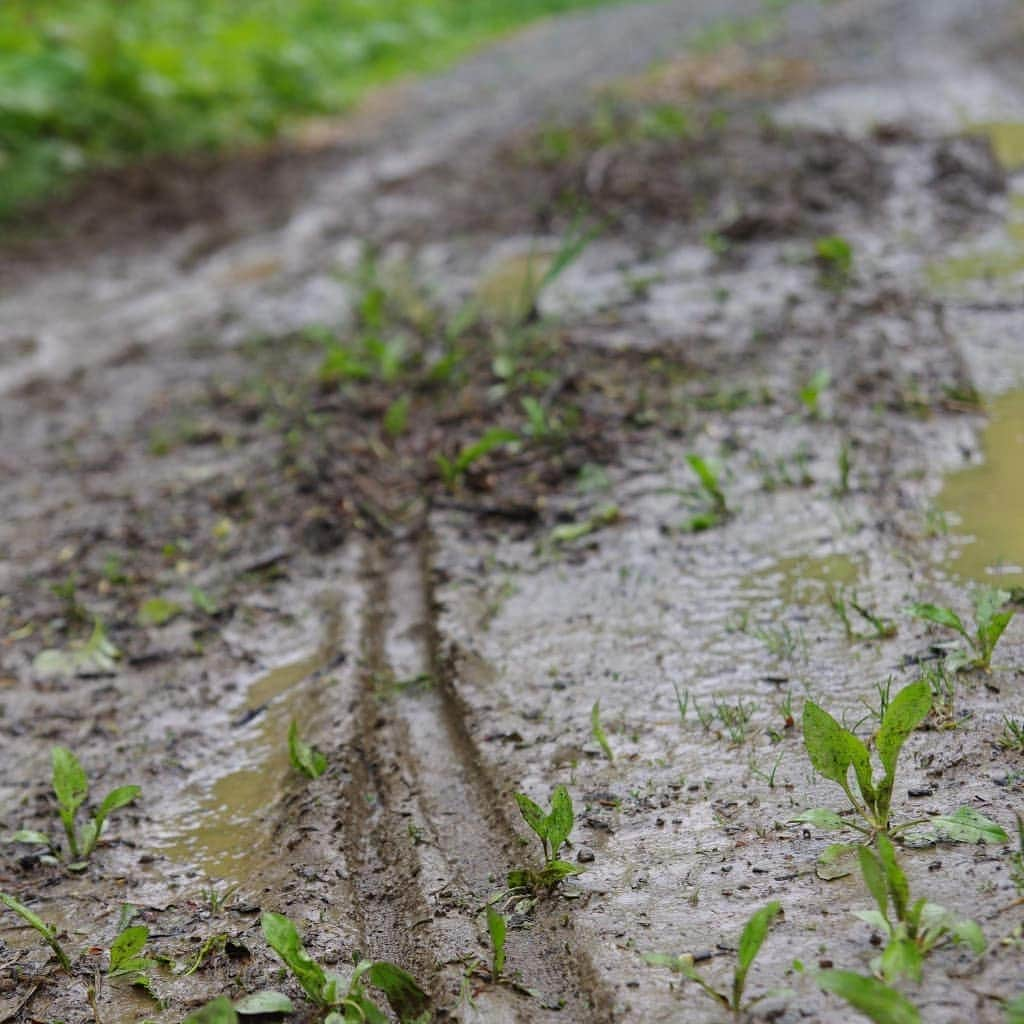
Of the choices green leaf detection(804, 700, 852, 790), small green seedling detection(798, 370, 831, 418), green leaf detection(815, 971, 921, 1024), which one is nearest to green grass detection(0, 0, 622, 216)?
small green seedling detection(798, 370, 831, 418)

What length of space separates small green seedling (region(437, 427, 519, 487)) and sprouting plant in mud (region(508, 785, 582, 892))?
1.90 metres

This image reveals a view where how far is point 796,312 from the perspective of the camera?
16.2ft

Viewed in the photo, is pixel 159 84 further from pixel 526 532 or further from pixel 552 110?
pixel 526 532

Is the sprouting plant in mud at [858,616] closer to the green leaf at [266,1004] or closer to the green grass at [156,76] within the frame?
the green leaf at [266,1004]

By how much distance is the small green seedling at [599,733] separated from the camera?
2.56 metres

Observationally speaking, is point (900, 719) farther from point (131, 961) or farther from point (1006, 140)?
point (1006, 140)

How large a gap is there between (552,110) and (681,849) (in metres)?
9.49

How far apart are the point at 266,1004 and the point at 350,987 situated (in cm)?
16

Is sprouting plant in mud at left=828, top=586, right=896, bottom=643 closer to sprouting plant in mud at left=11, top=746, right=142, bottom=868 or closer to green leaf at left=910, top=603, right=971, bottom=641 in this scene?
green leaf at left=910, top=603, right=971, bottom=641

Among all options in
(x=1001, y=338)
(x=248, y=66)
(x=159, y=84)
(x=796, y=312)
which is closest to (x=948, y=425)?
(x=1001, y=338)

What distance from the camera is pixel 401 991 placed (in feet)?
6.41

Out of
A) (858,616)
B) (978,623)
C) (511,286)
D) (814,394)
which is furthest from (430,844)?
(511,286)

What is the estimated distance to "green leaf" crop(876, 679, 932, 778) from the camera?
2.14 m

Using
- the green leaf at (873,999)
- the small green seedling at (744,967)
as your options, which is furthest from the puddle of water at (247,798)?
the green leaf at (873,999)
